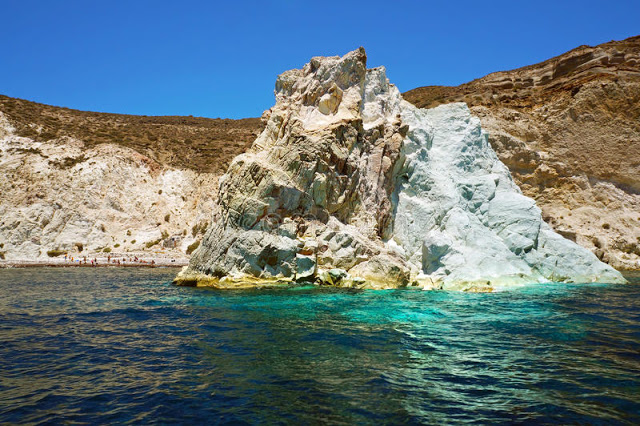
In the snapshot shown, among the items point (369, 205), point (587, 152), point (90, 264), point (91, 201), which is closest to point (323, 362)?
point (369, 205)

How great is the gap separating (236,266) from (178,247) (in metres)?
29.3

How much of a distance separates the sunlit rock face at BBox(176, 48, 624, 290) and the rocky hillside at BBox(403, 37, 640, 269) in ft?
49.7

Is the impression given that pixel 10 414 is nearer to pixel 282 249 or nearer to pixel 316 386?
pixel 316 386

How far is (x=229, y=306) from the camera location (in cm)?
1634

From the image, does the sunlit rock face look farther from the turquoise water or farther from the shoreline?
the shoreline

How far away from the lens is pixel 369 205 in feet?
88.5

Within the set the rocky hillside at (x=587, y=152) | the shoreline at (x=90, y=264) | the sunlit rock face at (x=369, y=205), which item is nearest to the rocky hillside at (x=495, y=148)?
the rocky hillside at (x=587, y=152)

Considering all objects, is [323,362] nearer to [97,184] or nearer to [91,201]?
[91,201]

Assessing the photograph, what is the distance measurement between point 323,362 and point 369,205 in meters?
18.5

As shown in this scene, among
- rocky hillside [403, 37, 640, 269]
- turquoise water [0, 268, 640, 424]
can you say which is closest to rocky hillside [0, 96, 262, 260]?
turquoise water [0, 268, 640, 424]

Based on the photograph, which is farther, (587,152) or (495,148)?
(495,148)

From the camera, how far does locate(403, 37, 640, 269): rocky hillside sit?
1586 inches

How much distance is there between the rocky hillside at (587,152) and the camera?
40281mm

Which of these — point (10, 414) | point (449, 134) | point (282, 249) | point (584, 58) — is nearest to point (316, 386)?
point (10, 414)
